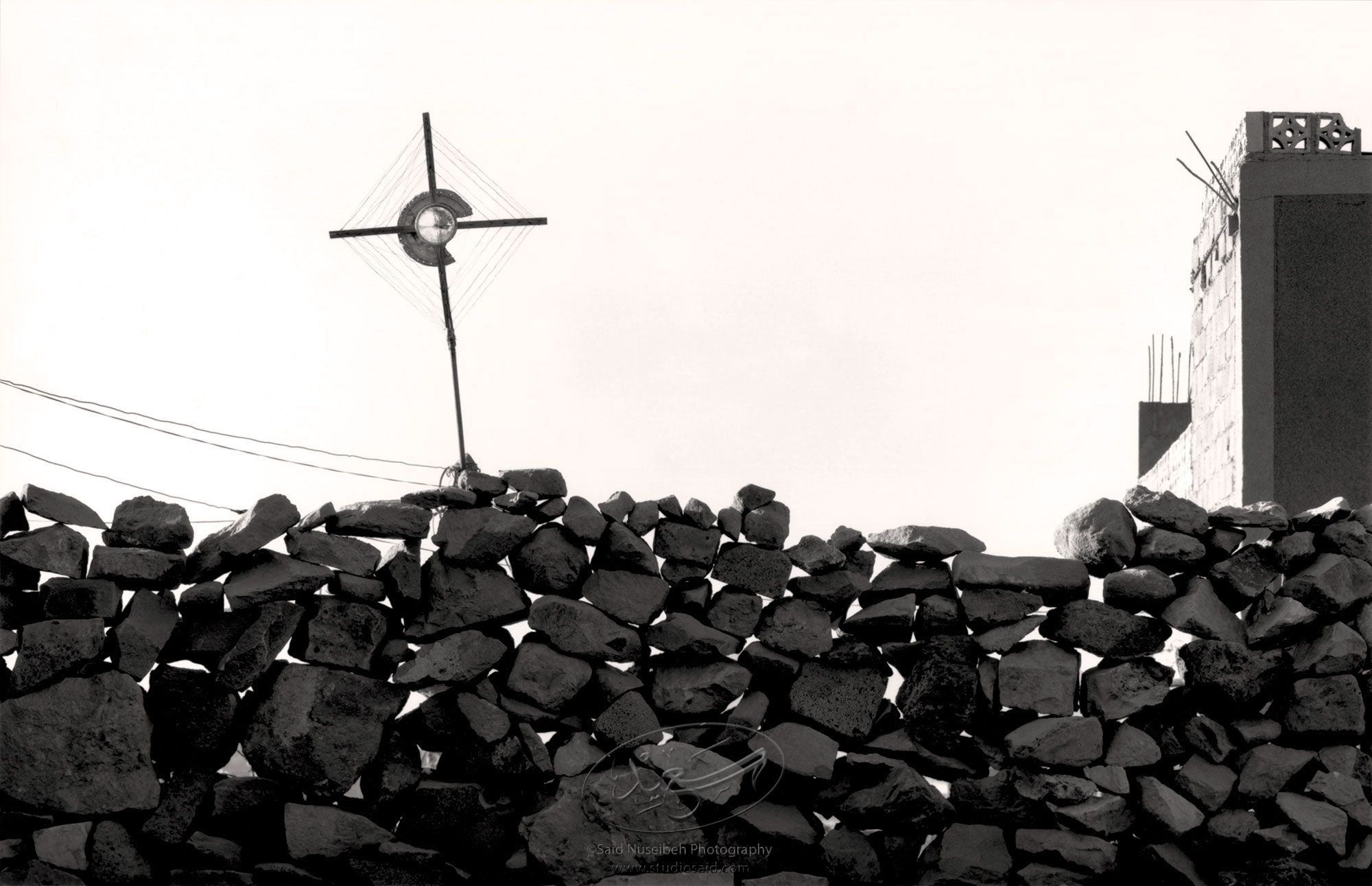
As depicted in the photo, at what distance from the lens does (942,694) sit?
5.17 meters

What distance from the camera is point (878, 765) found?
201 inches

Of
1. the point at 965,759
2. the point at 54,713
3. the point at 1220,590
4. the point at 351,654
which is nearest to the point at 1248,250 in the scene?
the point at 1220,590

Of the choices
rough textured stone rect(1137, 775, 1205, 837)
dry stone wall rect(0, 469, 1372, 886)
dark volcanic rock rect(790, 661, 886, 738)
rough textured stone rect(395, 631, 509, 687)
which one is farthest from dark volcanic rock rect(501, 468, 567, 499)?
rough textured stone rect(1137, 775, 1205, 837)

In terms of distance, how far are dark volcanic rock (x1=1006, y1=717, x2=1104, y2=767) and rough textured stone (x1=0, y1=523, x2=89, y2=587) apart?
384 centimetres

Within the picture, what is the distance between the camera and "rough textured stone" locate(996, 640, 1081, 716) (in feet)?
16.8

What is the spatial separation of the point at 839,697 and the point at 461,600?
5.21ft

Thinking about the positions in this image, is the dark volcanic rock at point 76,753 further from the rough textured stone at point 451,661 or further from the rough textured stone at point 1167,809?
the rough textured stone at point 1167,809

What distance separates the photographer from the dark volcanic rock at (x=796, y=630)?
5199 mm

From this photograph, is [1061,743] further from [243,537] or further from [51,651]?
[51,651]

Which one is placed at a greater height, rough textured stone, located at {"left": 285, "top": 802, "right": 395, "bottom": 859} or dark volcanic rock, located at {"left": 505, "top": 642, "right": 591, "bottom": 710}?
dark volcanic rock, located at {"left": 505, "top": 642, "right": 591, "bottom": 710}

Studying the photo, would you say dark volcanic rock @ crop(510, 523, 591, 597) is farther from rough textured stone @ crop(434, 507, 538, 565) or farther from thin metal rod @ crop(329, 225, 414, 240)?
thin metal rod @ crop(329, 225, 414, 240)

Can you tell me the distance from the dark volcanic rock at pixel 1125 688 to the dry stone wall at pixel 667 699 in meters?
0.02

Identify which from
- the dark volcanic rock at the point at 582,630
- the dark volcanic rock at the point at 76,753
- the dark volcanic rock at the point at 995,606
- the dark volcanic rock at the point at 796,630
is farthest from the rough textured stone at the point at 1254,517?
the dark volcanic rock at the point at 76,753

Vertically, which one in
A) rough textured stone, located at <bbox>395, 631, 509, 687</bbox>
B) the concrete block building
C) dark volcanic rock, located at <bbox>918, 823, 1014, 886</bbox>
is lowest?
dark volcanic rock, located at <bbox>918, 823, 1014, 886</bbox>
